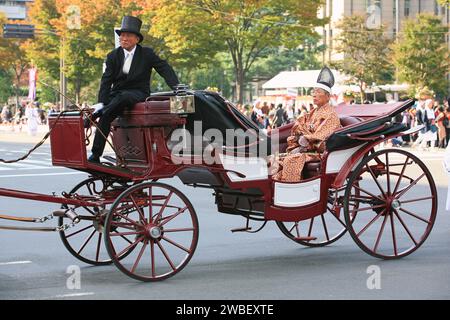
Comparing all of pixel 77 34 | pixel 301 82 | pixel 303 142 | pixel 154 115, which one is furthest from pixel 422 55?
pixel 154 115

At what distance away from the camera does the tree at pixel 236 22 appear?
1524 inches

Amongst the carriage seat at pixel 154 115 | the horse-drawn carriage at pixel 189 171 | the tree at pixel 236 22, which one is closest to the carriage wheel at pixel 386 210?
the horse-drawn carriage at pixel 189 171

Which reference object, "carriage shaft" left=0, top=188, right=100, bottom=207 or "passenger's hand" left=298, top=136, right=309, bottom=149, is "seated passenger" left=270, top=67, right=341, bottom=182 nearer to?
"passenger's hand" left=298, top=136, right=309, bottom=149

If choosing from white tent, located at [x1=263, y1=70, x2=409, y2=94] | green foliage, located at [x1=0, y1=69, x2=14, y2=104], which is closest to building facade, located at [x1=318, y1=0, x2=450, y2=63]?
white tent, located at [x1=263, y1=70, x2=409, y2=94]

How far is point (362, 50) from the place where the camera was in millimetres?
64062

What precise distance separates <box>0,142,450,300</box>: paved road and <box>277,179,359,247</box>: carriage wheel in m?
0.11

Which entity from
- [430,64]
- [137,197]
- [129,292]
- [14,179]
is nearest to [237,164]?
[137,197]

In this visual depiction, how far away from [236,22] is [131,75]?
32.3 m

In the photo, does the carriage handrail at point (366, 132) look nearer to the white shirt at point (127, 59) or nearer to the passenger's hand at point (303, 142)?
the passenger's hand at point (303, 142)

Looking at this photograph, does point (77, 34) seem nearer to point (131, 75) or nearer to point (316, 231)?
point (316, 231)

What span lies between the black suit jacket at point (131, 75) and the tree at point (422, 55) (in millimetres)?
55033

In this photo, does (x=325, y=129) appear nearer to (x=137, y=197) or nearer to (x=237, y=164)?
(x=237, y=164)

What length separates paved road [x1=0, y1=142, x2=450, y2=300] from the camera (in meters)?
6.76

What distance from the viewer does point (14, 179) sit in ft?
59.2
